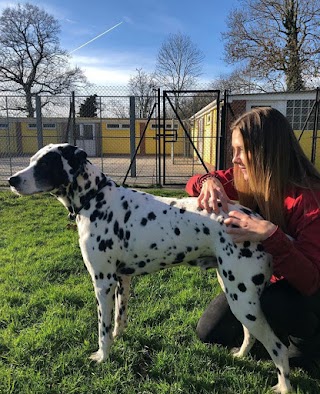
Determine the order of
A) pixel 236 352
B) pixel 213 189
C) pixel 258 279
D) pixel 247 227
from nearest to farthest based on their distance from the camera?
pixel 247 227, pixel 258 279, pixel 213 189, pixel 236 352

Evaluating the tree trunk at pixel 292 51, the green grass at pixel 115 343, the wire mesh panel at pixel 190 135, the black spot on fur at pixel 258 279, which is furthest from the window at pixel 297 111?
the black spot on fur at pixel 258 279

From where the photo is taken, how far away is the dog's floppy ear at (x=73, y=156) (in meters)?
2.91

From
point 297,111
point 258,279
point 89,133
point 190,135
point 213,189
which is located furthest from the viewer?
point 89,133

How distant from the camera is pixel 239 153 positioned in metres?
2.69

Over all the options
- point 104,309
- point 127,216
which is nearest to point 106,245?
point 127,216

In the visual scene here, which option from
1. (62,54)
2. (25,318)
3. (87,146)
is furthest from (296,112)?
(62,54)

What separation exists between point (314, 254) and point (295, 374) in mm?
1134

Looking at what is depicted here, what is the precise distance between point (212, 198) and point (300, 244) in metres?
0.68

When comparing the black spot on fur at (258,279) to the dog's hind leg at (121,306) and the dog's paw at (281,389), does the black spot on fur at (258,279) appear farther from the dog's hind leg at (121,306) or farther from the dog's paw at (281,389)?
the dog's hind leg at (121,306)

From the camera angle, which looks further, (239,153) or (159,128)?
(159,128)

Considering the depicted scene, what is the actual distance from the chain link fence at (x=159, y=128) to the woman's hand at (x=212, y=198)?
807 cm

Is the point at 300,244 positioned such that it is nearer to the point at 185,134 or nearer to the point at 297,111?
the point at 185,134

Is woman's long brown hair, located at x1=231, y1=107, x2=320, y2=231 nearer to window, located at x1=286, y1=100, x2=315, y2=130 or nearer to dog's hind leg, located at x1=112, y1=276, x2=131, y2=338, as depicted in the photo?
dog's hind leg, located at x1=112, y1=276, x2=131, y2=338

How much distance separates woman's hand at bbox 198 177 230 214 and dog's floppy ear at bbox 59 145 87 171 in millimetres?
1036
